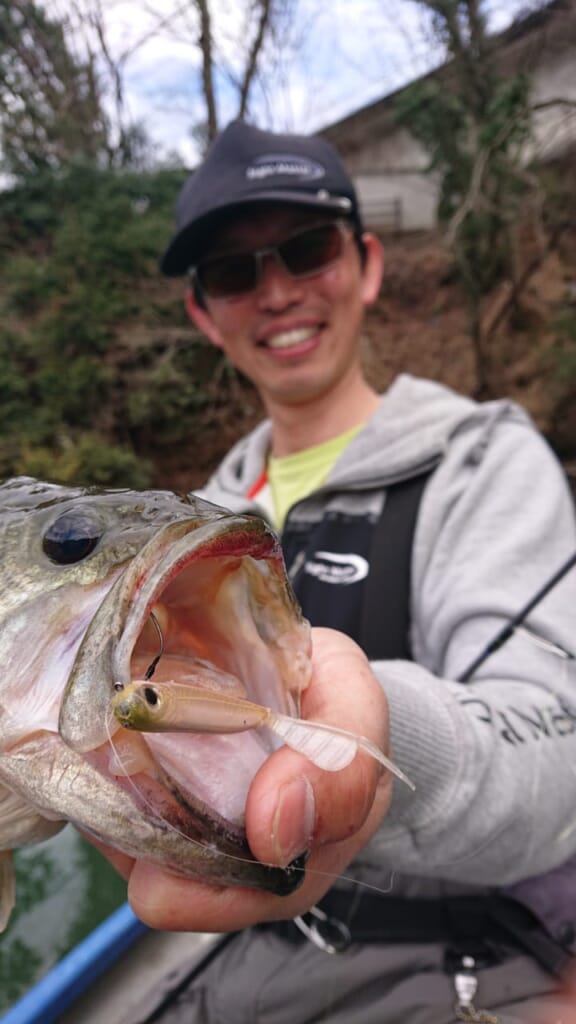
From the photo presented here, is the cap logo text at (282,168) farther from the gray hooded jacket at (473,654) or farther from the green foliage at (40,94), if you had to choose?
the green foliage at (40,94)

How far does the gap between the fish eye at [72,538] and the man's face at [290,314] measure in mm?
1964

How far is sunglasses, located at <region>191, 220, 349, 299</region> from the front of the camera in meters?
2.75

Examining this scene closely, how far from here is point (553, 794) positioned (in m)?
1.56

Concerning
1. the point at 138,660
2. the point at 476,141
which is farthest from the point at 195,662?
the point at 476,141

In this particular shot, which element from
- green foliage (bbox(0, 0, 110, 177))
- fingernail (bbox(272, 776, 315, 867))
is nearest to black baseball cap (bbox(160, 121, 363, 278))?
fingernail (bbox(272, 776, 315, 867))

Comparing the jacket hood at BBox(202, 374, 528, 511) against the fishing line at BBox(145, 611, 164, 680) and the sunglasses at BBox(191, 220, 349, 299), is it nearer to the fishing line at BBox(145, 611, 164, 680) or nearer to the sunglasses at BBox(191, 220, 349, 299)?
the sunglasses at BBox(191, 220, 349, 299)

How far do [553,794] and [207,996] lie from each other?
4.55 feet

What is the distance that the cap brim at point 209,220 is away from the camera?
8.56ft

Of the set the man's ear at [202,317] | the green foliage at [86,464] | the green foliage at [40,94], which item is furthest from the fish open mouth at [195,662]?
the green foliage at [40,94]

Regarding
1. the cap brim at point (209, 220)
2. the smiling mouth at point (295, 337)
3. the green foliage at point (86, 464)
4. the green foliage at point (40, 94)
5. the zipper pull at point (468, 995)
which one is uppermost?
the green foliage at point (40, 94)

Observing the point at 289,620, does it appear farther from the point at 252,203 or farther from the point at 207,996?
the point at 252,203

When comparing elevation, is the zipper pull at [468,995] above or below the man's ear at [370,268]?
below

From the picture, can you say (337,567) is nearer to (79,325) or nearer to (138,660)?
(138,660)

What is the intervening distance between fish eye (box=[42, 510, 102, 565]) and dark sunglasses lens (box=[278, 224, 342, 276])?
6.55 ft
